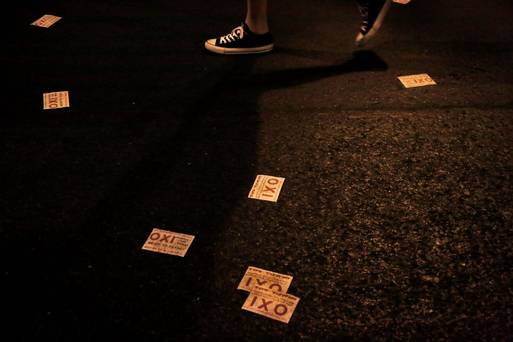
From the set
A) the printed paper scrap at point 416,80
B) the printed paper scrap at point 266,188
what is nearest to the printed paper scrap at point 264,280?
the printed paper scrap at point 266,188

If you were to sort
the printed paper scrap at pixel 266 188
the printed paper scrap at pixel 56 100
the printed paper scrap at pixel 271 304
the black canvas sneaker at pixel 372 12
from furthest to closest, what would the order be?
the black canvas sneaker at pixel 372 12 < the printed paper scrap at pixel 56 100 < the printed paper scrap at pixel 266 188 < the printed paper scrap at pixel 271 304

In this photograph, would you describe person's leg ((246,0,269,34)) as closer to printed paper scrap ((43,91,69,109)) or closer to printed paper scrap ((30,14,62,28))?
printed paper scrap ((43,91,69,109))

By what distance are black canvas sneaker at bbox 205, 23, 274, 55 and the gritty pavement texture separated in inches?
2.5

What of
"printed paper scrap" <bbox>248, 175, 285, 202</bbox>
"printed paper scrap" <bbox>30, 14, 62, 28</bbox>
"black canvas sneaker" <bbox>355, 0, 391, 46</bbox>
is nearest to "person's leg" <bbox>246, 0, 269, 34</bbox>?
"black canvas sneaker" <bbox>355, 0, 391, 46</bbox>

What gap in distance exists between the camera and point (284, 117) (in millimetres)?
2326

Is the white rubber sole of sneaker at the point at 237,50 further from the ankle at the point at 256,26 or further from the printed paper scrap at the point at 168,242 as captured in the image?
the printed paper scrap at the point at 168,242

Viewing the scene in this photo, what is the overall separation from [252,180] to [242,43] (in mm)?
1383

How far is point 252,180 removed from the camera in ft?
6.28

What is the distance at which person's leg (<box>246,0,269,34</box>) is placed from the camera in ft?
9.30

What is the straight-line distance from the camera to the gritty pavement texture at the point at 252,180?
1.41 meters

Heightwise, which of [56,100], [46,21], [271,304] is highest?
[46,21]

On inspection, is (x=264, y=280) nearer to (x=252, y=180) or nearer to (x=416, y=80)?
(x=252, y=180)

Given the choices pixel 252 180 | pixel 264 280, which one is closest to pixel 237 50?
pixel 252 180

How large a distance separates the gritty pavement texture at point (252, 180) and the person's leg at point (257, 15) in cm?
19
